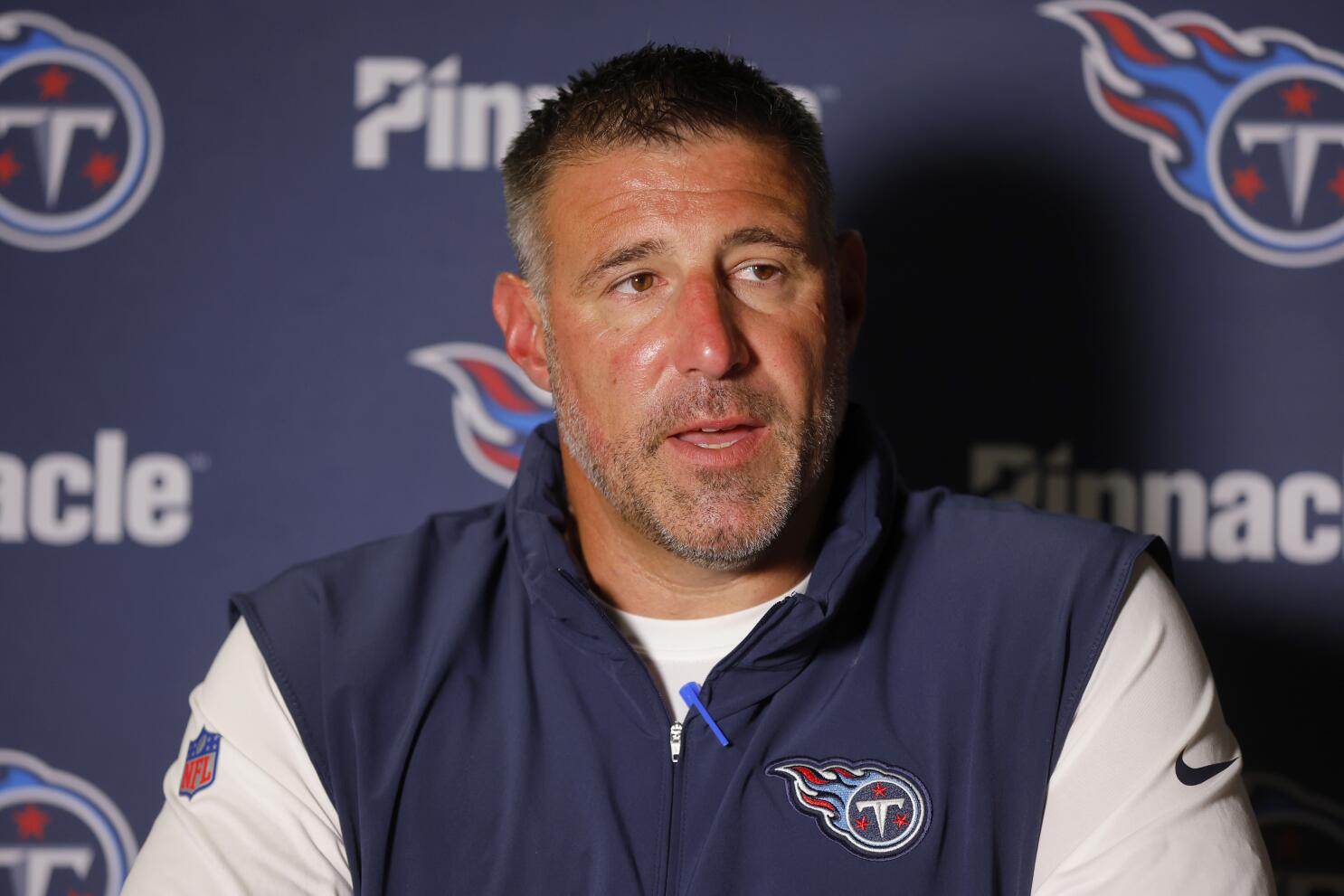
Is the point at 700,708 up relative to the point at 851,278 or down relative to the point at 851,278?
down

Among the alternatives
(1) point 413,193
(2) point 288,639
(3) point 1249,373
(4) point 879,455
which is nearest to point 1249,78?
(3) point 1249,373

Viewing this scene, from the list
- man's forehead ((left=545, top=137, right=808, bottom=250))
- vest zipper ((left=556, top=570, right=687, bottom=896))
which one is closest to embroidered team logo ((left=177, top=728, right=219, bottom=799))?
vest zipper ((left=556, top=570, right=687, bottom=896))

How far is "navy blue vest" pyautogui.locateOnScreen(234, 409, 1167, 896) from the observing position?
1149 mm

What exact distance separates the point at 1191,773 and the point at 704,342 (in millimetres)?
551

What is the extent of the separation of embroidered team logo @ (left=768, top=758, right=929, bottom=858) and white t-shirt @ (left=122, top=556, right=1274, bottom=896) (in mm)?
117

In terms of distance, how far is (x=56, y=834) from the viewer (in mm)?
1741

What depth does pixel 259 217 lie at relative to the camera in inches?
69.6

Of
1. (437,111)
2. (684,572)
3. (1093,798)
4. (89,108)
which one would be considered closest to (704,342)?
(684,572)

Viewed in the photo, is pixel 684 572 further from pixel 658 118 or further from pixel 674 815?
pixel 658 118

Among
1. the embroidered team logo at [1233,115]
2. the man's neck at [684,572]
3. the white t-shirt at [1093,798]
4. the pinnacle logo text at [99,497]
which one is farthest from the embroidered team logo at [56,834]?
the embroidered team logo at [1233,115]

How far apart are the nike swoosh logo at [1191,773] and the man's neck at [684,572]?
0.41 m

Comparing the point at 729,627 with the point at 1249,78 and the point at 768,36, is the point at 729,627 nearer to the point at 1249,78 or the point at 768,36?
the point at 768,36

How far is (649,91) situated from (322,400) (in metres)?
0.71

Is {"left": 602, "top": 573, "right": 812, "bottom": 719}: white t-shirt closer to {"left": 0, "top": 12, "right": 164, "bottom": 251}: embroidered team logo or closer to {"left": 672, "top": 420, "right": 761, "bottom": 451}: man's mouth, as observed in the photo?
{"left": 672, "top": 420, "right": 761, "bottom": 451}: man's mouth
